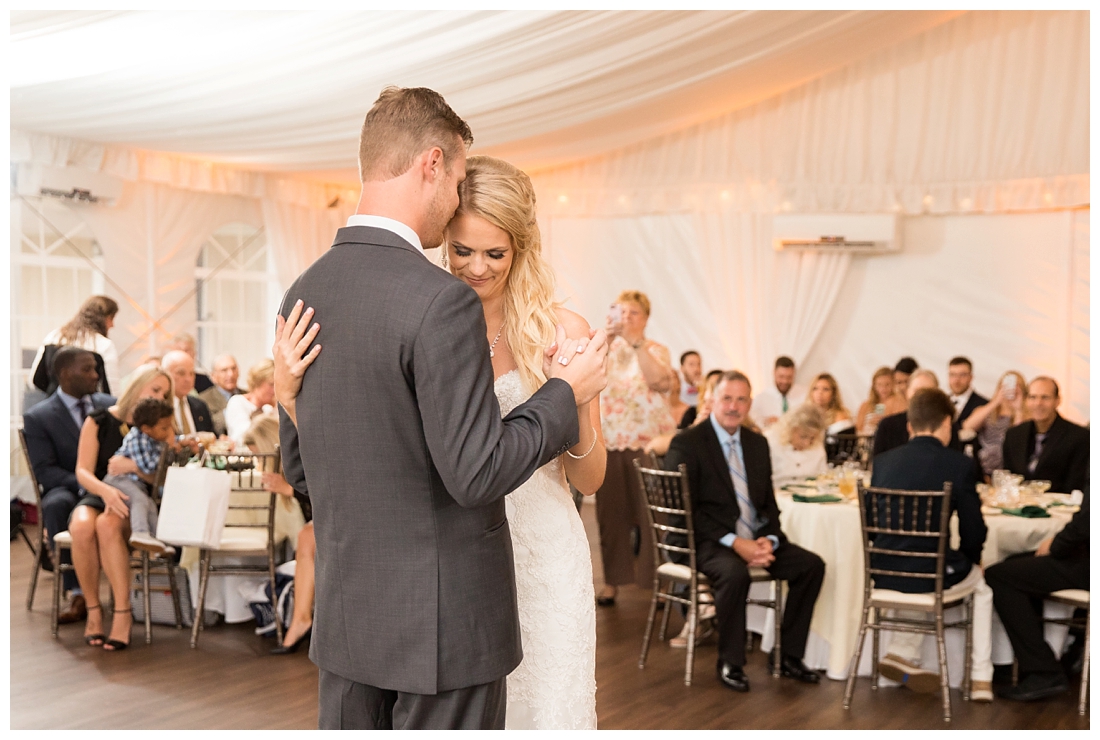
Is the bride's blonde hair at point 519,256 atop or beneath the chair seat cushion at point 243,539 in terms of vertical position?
atop

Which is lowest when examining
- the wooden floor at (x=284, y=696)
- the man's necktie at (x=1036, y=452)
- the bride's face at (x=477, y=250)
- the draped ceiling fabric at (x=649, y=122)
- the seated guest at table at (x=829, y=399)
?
the wooden floor at (x=284, y=696)

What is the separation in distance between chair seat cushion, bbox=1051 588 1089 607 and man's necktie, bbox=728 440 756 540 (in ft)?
4.19

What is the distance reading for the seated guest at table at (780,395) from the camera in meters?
8.76

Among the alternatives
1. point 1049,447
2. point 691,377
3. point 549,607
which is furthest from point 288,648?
Result: point 691,377

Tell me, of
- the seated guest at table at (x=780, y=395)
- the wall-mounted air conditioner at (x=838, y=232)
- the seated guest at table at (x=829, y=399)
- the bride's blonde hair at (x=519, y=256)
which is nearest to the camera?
the bride's blonde hair at (x=519, y=256)

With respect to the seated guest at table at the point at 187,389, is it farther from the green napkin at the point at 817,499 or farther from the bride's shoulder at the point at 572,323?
the bride's shoulder at the point at 572,323

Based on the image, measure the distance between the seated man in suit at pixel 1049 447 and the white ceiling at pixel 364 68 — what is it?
10.1 feet

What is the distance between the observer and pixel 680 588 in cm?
558

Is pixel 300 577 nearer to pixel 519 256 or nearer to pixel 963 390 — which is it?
pixel 519 256

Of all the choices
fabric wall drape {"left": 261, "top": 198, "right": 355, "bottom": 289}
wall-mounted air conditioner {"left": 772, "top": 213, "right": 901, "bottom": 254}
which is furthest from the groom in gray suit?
wall-mounted air conditioner {"left": 772, "top": 213, "right": 901, "bottom": 254}

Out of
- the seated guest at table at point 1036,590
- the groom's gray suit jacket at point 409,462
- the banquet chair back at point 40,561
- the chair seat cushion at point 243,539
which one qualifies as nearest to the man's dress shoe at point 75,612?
the banquet chair back at point 40,561

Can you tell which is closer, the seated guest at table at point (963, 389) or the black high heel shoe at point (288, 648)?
the black high heel shoe at point (288, 648)

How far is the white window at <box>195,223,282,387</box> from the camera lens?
9.52 metres

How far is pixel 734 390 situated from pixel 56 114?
4913mm
